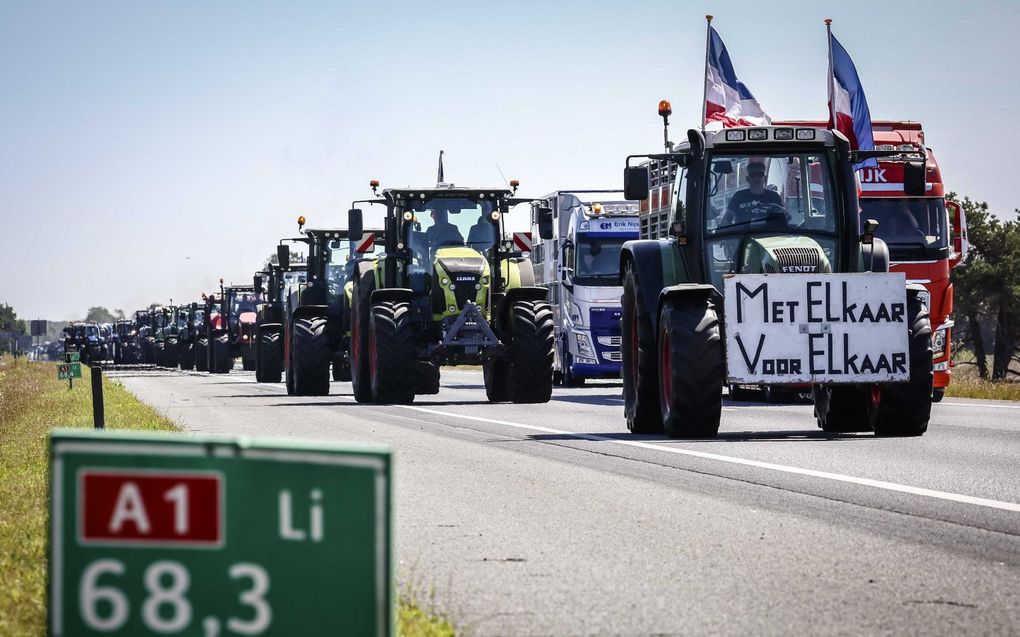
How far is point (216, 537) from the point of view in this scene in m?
3.13

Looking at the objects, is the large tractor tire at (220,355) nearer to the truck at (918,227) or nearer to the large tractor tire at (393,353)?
the large tractor tire at (393,353)

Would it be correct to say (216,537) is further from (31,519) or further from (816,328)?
(816,328)

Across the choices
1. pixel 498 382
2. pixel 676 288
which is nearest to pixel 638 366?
pixel 676 288

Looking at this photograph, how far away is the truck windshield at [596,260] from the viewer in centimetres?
3088

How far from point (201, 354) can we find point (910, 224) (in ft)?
129

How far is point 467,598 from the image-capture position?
6.19m

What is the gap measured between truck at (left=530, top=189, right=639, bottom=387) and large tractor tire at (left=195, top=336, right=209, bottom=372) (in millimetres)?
27749

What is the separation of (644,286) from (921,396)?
2.69 m

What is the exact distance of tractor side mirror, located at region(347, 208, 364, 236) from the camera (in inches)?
864

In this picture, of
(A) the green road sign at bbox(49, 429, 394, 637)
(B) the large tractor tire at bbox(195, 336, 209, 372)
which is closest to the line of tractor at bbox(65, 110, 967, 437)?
(A) the green road sign at bbox(49, 429, 394, 637)

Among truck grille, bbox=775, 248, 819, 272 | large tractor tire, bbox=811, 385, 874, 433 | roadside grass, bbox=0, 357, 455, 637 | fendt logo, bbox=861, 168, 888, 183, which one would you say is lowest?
roadside grass, bbox=0, 357, 455, 637

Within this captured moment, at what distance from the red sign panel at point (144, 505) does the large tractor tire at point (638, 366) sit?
11.9 meters

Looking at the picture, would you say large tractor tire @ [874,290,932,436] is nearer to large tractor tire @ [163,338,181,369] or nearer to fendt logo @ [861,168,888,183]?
fendt logo @ [861,168,888,183]

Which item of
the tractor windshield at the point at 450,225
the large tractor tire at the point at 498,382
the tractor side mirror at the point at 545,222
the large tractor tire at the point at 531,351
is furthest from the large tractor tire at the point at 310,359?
the tractor side mirror at the point at 545,222
